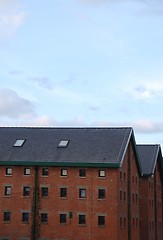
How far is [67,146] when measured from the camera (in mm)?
58375

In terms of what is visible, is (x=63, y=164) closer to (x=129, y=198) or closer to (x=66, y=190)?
(x=66, y=190)

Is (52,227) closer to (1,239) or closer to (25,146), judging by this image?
(1,239)

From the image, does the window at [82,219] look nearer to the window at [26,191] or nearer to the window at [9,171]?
the window at [26,191]

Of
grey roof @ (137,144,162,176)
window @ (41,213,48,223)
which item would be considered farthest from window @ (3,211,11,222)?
grey roof @ (137,144,162,176)

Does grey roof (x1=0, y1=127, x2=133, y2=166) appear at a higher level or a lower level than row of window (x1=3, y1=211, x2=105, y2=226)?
higher

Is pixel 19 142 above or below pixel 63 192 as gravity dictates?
above

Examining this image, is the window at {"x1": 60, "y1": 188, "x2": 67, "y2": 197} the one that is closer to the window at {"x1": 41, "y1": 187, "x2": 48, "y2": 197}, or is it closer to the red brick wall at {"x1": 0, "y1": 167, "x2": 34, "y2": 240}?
the window at {"x1": 41, "y1": 187, "x2": 48, "y2": 197}

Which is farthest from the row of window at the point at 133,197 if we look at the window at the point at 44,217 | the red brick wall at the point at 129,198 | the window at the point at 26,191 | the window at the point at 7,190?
the window at the point at 7,190

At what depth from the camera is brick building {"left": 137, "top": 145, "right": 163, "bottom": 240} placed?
66.4 meters

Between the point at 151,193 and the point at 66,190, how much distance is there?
17.9 m

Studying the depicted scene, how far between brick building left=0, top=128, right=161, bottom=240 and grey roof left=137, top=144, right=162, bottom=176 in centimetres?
884

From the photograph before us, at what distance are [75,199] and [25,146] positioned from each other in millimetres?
9041

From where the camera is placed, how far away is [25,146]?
2340 inches

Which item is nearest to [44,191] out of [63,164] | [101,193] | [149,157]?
[63,164]
